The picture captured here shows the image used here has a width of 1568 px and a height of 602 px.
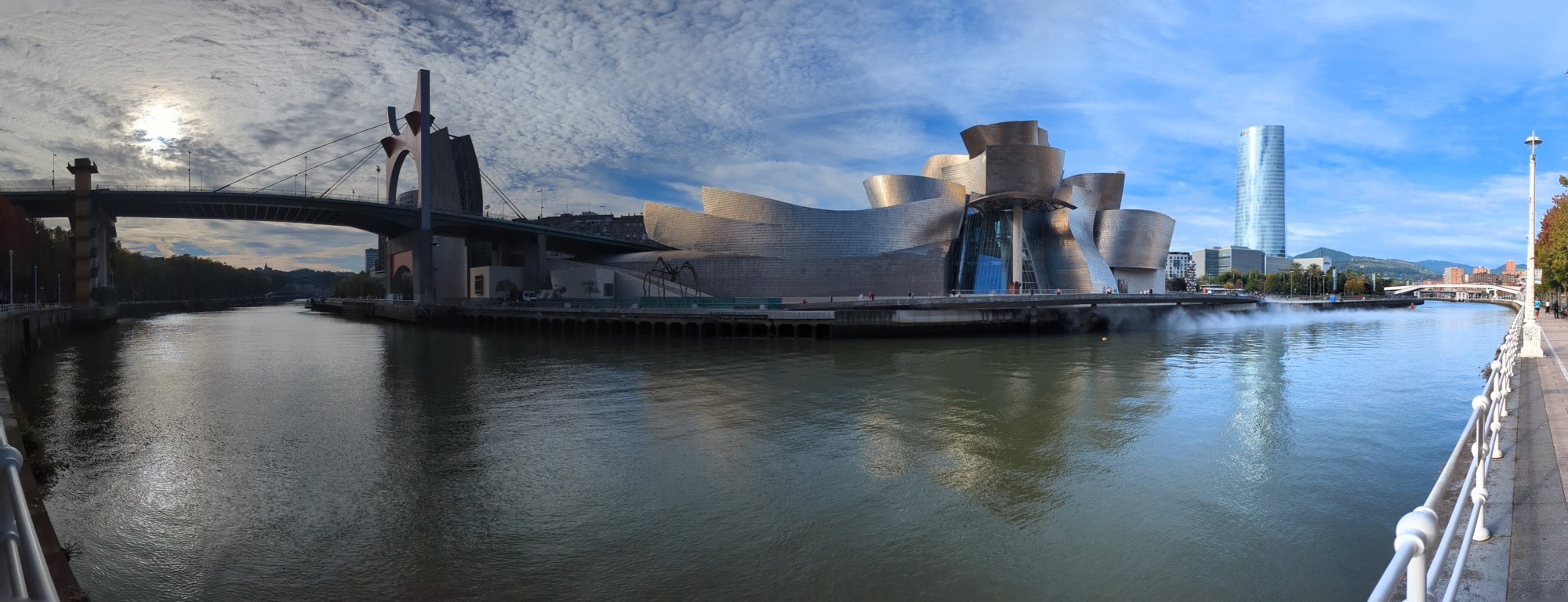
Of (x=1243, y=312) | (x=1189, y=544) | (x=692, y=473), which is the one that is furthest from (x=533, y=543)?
(x=1243, y=312)

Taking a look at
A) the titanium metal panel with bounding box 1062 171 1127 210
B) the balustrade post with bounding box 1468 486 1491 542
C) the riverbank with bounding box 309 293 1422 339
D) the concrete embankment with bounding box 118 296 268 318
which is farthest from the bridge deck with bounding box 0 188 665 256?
the balustrade post with bounding box 1468 486 1491 542

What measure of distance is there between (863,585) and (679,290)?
46.7 metres

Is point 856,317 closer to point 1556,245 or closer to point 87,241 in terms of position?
point 1556,245

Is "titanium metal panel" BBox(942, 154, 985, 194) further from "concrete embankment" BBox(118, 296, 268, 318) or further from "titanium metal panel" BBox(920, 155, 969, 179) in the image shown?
"concrete embankment" BBox(118, 296, 268, 318)

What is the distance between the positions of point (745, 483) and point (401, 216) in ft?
165

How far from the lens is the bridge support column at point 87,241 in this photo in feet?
136

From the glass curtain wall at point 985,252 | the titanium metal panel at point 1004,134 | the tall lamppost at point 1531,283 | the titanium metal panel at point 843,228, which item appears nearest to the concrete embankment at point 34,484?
the tall lamppost at point 1531,283

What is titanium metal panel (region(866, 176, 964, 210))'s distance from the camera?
5100cm

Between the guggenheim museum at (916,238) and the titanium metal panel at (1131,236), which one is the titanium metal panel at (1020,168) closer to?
the guggenheim museum at (916,238)

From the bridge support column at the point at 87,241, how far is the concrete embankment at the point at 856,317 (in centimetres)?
1976

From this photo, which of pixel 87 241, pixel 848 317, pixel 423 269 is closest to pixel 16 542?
pixel 848 317

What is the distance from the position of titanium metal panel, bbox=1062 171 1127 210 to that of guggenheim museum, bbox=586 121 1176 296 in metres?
4.78

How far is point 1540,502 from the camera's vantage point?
4055mm

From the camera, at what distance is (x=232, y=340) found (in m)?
31.9
